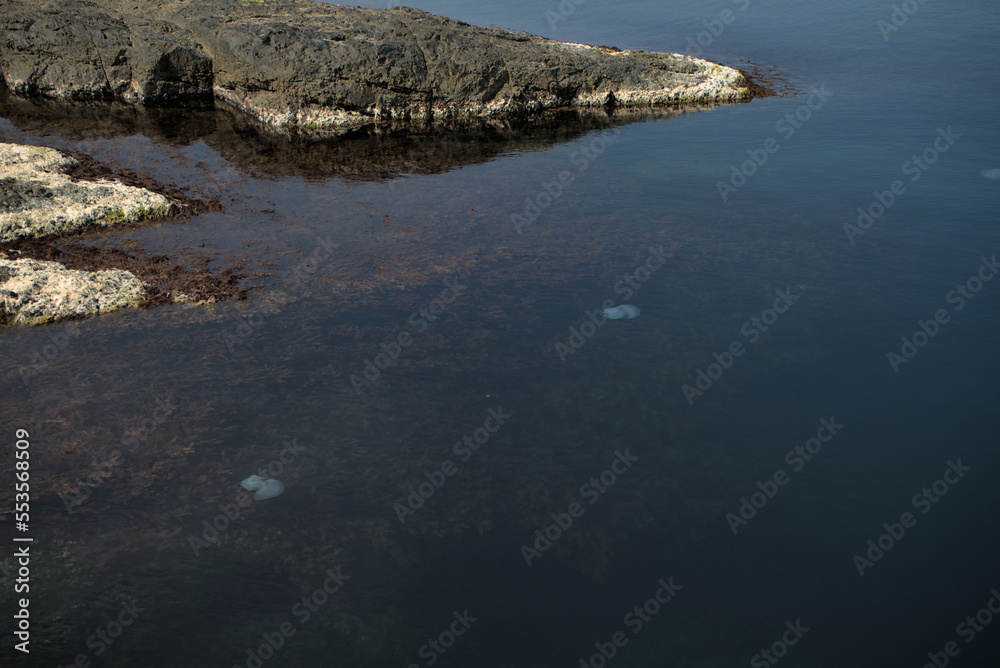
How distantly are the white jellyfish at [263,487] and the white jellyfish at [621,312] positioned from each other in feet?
16.7

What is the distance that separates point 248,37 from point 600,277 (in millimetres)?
13447

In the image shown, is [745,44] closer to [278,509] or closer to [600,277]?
[600,277]

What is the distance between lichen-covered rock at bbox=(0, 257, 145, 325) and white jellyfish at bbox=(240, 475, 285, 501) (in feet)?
14.8

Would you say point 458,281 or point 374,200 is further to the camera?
point 374,200

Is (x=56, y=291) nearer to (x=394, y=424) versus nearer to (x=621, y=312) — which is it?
(x=394, y=424)

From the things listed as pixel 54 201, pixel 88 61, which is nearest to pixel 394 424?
pixel 54 201

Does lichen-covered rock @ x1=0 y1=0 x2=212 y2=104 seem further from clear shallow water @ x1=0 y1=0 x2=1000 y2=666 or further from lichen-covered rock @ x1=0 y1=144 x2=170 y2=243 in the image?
clear shallow water @ x1=0 y1=0 x2=1000 y2=666

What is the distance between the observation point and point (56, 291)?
34.7 feet

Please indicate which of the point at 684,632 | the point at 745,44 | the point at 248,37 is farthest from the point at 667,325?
the point at 745,44

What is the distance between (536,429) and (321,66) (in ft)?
46.7

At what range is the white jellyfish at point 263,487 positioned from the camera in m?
7.49

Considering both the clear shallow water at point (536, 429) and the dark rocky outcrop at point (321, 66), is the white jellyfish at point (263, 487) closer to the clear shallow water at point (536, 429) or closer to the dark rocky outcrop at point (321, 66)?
the clear shallow water at point (536, 429)

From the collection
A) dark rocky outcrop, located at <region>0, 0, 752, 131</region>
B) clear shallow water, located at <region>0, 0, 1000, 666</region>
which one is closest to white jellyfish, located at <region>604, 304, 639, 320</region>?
clear shallow water, located at <region>0, 0, 1000, 666</region>

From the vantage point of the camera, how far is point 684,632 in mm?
6145
